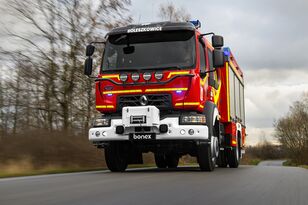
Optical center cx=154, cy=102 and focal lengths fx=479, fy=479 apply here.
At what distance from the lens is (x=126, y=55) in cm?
1129

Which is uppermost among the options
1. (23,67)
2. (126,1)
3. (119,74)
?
(126,1)

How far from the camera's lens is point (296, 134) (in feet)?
258

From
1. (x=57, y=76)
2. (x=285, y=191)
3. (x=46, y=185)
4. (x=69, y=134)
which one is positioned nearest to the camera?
(x=285, y=191)

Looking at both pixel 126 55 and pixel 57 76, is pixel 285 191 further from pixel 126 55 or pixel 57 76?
pixel 57 76

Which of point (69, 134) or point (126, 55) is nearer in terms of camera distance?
point (126, 55)

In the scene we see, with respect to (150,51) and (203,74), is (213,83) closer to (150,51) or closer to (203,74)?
(203,74)

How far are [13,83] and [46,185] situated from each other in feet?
32.3

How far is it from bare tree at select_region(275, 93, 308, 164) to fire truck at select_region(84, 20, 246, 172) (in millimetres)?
65819

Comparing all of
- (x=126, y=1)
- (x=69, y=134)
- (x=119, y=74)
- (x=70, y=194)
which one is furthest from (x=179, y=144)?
(x=126, y=1)

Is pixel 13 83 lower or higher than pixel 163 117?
higher

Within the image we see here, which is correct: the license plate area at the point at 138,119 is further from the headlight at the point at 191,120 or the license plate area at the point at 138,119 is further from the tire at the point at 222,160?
the tire at the point at 222,160

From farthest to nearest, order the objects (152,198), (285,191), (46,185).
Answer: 1. (46,185)
2. (285,191)
3. (152,198)

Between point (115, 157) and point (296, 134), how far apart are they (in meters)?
70.9

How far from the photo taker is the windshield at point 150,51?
10891 mm
